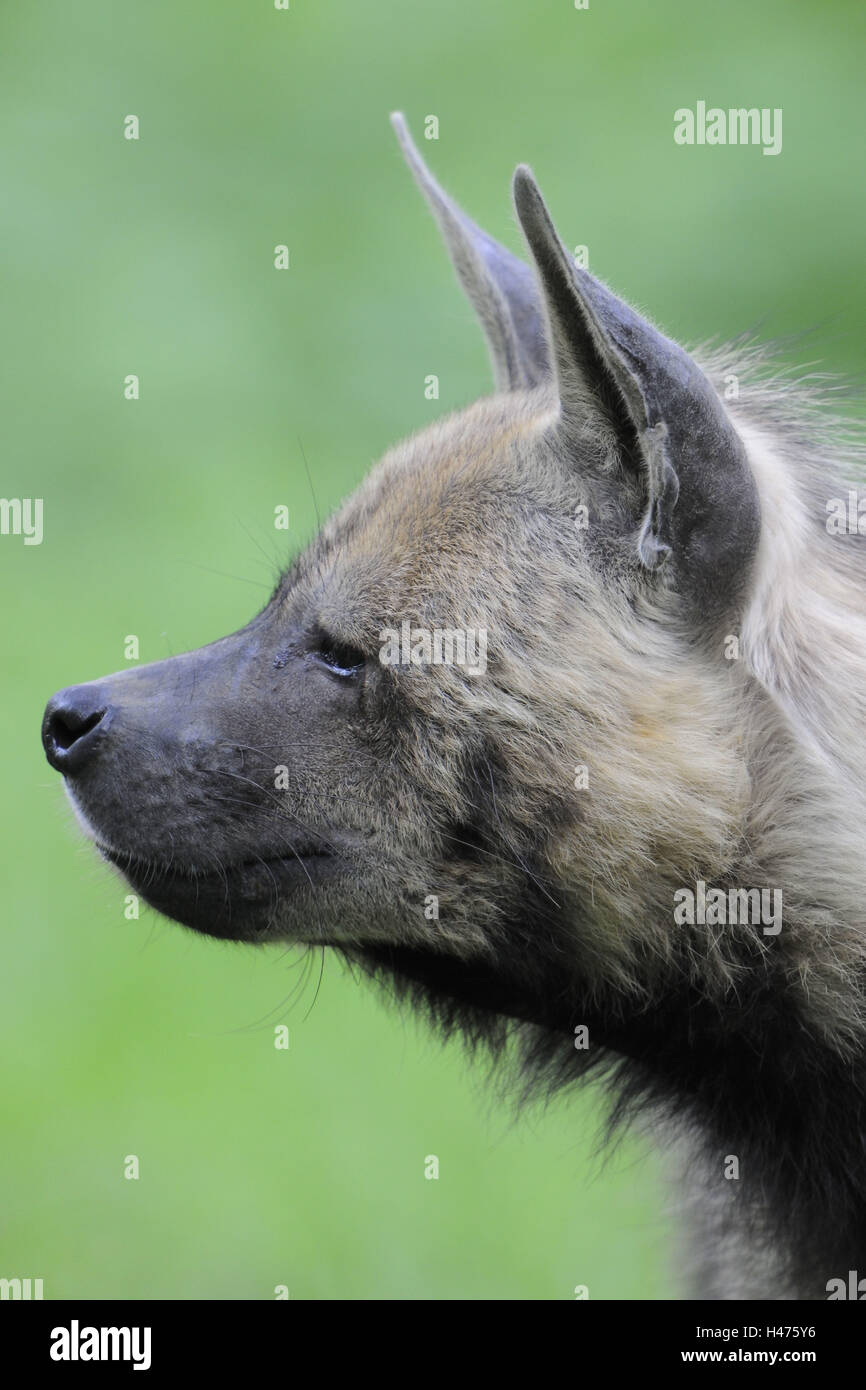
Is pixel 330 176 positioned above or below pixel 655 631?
above

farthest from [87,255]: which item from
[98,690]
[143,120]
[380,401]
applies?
[98,690]

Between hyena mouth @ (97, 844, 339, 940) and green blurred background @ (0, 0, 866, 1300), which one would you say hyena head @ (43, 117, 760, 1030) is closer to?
hyena mouth @ (97, 844, 339, 940)

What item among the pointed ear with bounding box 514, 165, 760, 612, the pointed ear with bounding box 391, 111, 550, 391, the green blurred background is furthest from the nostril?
the green blurred background

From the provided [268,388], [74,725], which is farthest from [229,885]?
[268,388]

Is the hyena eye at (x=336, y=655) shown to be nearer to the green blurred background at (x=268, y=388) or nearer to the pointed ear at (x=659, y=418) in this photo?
the pointed ear at (x=659, y=418)

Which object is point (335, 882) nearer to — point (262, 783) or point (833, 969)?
point (262, 783)

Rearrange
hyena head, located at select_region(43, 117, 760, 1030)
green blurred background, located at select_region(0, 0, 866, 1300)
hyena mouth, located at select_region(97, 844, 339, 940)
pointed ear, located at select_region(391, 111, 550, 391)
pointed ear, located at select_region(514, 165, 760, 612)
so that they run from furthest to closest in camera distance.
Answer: green blurred background, located at select_region(0, 0, 866, 1300) < pointed ear, located at select_region(391, 111, 550, 391) < hyena mouth, located at select_region(97, 844, 339, 940) < hyena head, located at select_region(43, 117, 760, 1030) < pointed ear, located at select_region(514, 165, 760, 612)

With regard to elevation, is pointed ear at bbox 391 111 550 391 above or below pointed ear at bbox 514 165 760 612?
above
